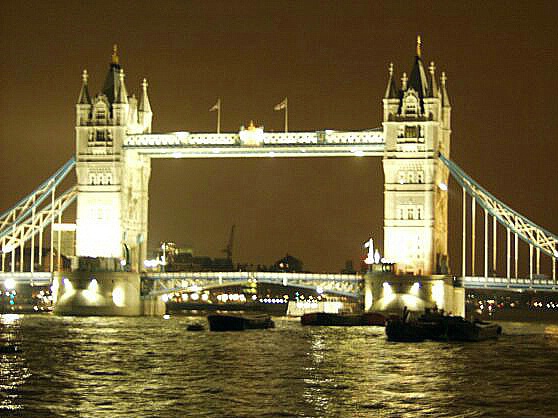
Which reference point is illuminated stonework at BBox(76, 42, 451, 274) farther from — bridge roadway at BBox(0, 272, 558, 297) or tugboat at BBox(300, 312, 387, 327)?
tugboat at BBox(300, 312, 387, 327)

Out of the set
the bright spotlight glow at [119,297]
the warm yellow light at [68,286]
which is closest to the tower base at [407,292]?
the bright spotlight glow at [119,297]

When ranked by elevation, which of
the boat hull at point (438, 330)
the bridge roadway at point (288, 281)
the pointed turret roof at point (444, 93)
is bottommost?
the boat hull at point (438, 330)

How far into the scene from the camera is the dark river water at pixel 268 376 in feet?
Answer: 115

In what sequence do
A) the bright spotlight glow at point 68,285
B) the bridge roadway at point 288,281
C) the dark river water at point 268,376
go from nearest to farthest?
the dark river water at point 268,376, the bridge roadway at point 288,281, the bright spotlight glow at point 68,285

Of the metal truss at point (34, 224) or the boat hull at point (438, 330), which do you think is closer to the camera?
the boat hull at point (438, 330)

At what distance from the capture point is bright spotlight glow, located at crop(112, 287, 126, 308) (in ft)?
277

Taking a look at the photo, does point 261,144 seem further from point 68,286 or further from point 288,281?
point 68,286

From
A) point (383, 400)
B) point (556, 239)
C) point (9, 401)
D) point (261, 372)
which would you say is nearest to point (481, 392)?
point (383, 400)

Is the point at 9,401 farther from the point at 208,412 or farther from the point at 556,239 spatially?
the point at 556,239

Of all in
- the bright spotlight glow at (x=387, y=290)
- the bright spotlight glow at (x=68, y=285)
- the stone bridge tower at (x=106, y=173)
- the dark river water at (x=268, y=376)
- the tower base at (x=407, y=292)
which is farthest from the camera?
the stone bridge tower at (x=106, y=173)

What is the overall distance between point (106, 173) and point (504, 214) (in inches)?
998

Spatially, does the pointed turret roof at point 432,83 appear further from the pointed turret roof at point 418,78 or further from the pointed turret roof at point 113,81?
the pointed turret roof at point 113,81

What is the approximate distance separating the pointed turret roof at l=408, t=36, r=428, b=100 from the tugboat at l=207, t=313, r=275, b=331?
17.4 metres

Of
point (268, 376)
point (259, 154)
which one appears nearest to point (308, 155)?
point (259, 154)
